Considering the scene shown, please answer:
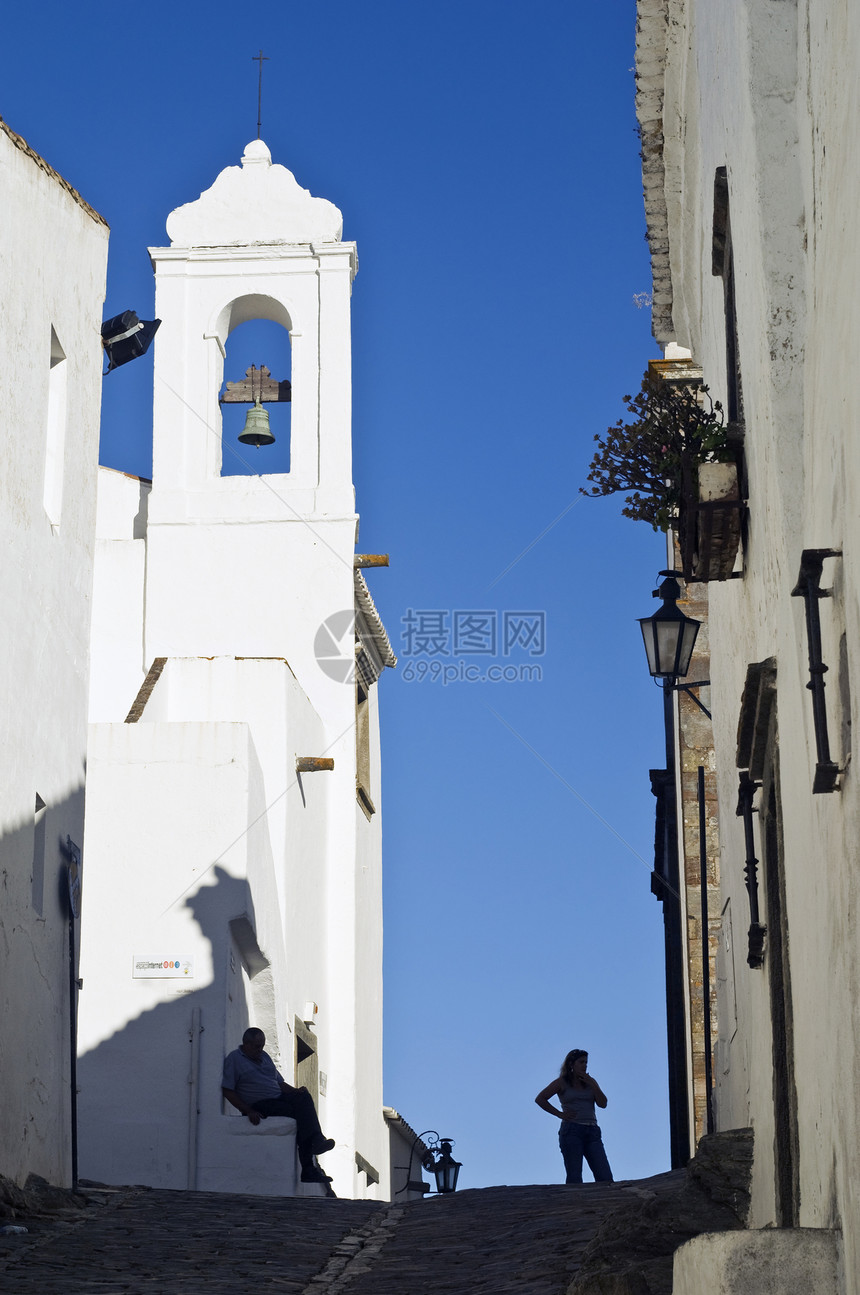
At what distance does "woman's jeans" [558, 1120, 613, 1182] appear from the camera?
39.3ft

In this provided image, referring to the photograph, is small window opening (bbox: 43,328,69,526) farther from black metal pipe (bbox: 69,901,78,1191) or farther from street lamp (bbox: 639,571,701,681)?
street lamp (bbox: 639,571,701,681)

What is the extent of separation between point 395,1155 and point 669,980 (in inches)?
245

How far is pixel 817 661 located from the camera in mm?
4648

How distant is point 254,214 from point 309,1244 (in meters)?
14.0

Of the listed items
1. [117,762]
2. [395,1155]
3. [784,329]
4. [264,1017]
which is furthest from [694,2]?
[395,1155]

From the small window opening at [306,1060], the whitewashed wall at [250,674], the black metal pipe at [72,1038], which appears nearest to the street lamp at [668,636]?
the black metal pipe at [72,1038]

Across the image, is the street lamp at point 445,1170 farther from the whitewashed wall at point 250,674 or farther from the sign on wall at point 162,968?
the sign on wall at point 162,968

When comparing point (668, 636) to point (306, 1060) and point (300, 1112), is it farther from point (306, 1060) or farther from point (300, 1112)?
point (306, 1060)

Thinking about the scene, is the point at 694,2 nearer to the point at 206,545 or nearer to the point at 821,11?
the point at 821,11

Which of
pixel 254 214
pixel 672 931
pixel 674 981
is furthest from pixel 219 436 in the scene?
pixel 674 981

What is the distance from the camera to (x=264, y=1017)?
1452 cm

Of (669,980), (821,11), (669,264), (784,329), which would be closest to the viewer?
(821,11)

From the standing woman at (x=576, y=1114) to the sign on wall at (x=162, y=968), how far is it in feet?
9.75

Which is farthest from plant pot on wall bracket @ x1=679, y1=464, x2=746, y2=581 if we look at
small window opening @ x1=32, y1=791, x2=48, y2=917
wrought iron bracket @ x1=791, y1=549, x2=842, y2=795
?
small window opening @ x1=32, y1=791, x2=48, y2=917
